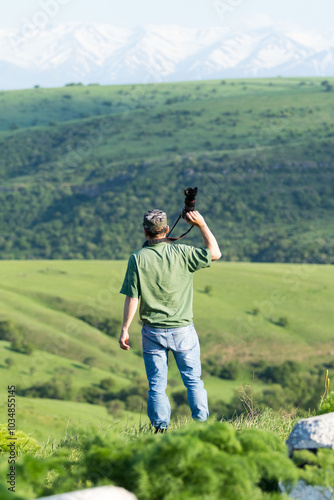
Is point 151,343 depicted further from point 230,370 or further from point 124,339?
point 230,370

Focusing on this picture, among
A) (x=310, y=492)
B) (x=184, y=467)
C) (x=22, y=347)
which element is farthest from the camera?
(x=22, y=347)

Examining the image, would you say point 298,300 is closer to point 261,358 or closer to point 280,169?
point 261,358

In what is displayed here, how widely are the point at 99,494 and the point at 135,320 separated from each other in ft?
154

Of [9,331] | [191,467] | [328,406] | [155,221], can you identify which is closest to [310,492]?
[191,467]

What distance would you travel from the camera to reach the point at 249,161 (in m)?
111

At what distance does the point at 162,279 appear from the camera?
5.87 meters

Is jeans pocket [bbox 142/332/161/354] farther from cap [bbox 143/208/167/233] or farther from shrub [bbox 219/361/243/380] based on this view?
shrub [bbox 219/361/243/380]

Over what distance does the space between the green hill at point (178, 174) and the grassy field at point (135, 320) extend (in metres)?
27.7

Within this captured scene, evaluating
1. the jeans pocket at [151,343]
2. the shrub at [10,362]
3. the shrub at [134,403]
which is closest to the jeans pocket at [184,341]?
the jeans pocket at [151,343]

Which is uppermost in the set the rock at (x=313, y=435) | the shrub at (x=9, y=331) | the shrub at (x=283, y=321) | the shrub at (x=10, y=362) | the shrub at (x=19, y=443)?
the rock at (x=313, y=435)

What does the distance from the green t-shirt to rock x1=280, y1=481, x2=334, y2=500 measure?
234 cm

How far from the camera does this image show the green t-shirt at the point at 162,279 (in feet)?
19.1

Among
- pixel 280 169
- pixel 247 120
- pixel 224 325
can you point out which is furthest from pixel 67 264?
pixel 247 120

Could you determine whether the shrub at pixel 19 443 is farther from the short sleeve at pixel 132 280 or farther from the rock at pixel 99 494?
the rock at pixel 99 494
